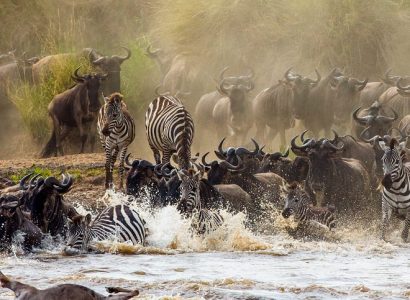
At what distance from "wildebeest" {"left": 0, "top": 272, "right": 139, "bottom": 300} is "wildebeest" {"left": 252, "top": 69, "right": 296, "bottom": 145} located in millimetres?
19183

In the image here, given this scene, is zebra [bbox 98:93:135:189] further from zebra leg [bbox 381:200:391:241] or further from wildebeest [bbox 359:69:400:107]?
wildebeest [bbox 359:69:400:107]

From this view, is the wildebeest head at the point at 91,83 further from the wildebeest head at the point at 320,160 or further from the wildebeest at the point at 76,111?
the wildebeest head at the point at 320,160

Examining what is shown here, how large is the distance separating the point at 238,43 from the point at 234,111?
2753 mm


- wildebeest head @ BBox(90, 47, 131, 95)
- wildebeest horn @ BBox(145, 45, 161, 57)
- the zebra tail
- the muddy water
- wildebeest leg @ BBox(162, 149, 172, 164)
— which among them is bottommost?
the muddy water

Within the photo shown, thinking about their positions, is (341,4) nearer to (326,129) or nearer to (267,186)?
(326,129)

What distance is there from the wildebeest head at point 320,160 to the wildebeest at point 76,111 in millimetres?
7294

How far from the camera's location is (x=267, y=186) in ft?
56.5

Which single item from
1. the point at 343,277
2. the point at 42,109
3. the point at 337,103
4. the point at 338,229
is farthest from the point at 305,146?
the point at 42,109

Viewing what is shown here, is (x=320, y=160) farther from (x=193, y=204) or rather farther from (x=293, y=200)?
(x=193, y=204)

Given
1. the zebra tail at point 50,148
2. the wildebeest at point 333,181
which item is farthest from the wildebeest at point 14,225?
the zebra tail at point 50,148

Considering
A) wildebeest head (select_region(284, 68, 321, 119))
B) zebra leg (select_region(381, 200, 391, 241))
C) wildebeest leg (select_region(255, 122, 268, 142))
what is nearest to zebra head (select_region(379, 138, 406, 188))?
zebra leg (select_region(381, 200, 391, 241))

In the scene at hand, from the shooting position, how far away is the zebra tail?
24594mm

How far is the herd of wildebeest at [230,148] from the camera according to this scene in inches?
541

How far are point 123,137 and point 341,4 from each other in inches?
333
